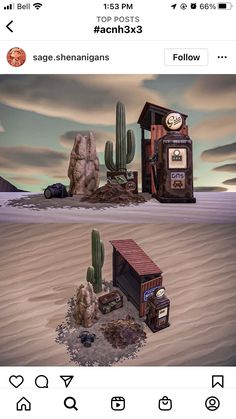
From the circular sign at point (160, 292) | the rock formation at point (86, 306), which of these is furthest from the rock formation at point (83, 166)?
the circular sign at point (160, 292)

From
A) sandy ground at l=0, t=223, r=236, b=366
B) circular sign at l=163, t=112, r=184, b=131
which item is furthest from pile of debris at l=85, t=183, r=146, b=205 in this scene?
circular sign at l=163, t=112, r=184, b=131

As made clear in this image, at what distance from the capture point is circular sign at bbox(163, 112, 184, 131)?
1538mm

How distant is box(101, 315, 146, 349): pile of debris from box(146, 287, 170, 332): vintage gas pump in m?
0.07

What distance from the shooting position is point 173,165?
1819 mm
